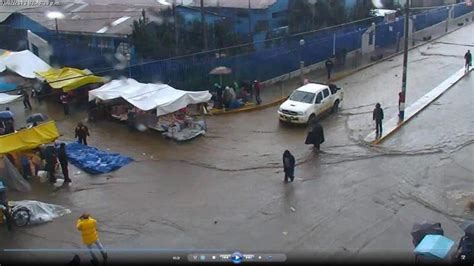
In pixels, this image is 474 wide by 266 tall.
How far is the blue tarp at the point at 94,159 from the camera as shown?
14469 millimetres

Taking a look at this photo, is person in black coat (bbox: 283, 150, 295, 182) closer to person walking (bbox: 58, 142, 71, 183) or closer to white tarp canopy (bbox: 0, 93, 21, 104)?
person walking (bbox: 58, 142, 71, 183)

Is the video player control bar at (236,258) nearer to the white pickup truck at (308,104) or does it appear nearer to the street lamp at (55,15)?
the white pickup truck at (308,104)

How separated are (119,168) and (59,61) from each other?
45.3ft

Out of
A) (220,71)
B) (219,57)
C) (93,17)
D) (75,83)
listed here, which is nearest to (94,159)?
(75,83)

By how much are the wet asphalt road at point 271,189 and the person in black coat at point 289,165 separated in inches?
9.8

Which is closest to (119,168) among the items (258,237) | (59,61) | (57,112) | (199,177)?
(199,177)

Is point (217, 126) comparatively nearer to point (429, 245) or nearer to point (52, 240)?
point (52, 240)

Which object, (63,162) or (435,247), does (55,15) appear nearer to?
(63,162)

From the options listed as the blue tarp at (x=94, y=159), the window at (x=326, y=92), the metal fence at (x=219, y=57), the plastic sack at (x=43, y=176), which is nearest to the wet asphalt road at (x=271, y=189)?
the blue tarp at (x=94, y=159)

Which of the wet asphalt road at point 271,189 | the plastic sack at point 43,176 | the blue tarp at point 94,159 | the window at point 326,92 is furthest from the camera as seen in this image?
the window at point 326,92

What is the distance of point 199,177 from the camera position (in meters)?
13.9

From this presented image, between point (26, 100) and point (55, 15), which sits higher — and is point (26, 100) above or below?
below

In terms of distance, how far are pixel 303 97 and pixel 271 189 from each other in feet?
22.0

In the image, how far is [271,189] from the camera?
12.8 meters
